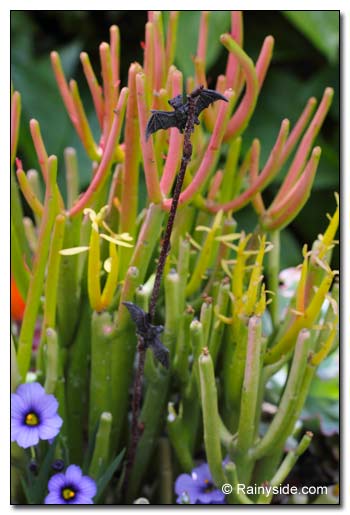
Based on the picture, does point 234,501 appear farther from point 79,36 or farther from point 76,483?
point 79,36

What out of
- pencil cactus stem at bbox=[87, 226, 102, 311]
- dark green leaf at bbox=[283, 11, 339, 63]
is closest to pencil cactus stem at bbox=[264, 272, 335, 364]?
pencil cactus stem at bbox=[87, 226, 102, 311]

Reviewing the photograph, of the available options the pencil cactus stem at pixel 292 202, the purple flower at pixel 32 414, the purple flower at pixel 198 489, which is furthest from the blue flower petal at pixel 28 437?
the pencil cactus stem at pixel 292 202

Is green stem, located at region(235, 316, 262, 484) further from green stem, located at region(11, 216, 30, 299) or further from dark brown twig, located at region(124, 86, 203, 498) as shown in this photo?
green stem, located at region(11, 216, 30, 299)

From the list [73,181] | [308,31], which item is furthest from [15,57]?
[73,181]

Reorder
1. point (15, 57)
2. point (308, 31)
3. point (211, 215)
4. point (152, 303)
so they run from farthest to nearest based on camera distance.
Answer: point (15, 57)
point (308, 31)
point (211, 215)
point (152, 303)

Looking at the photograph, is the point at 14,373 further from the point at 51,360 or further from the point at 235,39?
the point at 235,39
